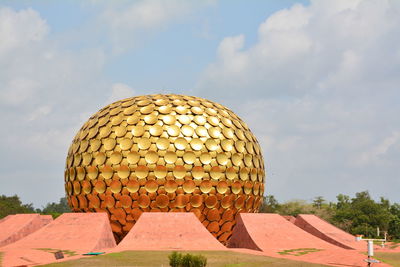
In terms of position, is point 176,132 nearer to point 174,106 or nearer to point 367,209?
point 174,106

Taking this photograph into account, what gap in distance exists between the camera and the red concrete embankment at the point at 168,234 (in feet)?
63.1

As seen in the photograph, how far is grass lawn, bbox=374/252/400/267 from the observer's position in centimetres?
1770

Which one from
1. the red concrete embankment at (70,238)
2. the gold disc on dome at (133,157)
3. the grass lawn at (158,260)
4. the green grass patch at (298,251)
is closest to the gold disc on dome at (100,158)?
the gold disc on dome at (133,157)

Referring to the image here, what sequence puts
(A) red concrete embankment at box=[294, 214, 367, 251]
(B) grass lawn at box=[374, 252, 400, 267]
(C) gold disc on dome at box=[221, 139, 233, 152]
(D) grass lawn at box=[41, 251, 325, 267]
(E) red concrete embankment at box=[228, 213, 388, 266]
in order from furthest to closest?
(A) red concrete embankment at box=[294, 214, 367, 251] → (C) gold disc on dome at box=[221, 139, 233, 152] → (E) red concrete embankment at box=[228, 213, 388, 266] → (B) grass lawn at box=[374, 252, 400, 267] → (D) grass lawn at box=[41, 251, 325, 267]

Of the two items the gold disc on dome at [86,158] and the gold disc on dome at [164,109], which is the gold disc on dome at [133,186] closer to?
the gold disc on dome at [86,158]

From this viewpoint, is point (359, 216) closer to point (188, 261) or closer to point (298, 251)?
point (298, 251)

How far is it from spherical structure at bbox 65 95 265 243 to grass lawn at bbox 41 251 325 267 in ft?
15.6

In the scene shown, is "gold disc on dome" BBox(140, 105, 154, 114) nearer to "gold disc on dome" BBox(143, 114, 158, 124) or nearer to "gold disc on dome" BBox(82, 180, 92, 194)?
"gold disc on dome" BBox(143, 114, 158, 124)

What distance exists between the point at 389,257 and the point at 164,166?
10.4 meters

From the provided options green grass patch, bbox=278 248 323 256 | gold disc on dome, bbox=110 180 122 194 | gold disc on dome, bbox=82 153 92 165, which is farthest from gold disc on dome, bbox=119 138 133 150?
green grass patch, bbox=278 248 323 256

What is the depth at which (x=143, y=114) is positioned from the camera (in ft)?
77.5

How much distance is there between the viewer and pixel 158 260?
16078 mm

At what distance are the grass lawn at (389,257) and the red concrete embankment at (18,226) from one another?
17.3 metres

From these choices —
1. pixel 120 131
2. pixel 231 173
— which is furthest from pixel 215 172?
pixel 120 131
